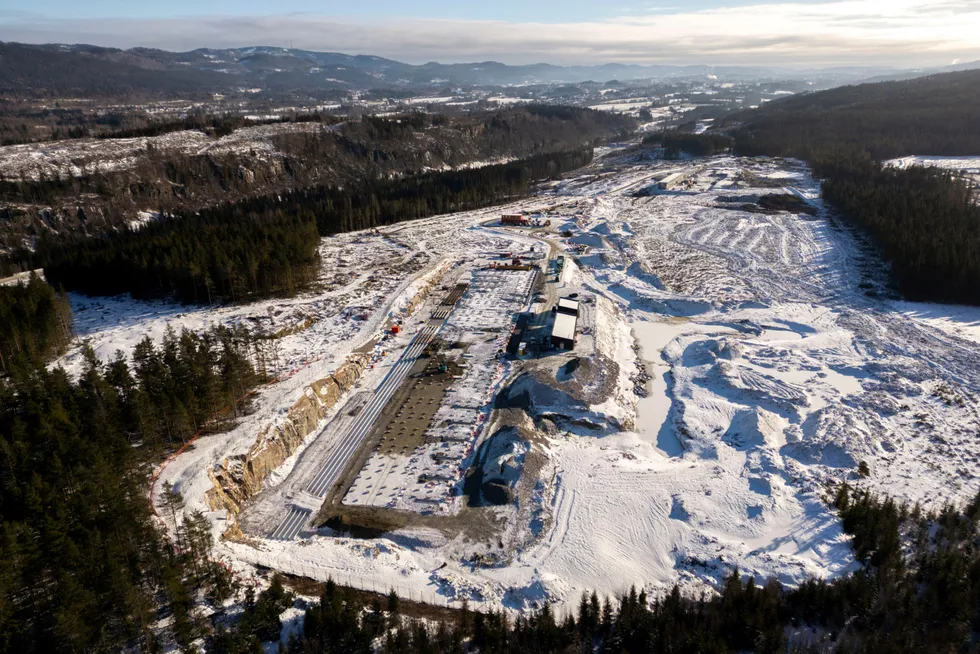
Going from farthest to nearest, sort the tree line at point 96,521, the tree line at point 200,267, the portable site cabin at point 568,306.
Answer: the tree line at point 200,267 < the portable site cabin at point 568,306 < the tree line at point 96,521

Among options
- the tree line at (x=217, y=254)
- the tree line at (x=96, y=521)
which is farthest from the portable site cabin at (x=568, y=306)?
the tree line at (x=96, y=521)

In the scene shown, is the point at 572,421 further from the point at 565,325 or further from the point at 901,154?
the point at 901,154

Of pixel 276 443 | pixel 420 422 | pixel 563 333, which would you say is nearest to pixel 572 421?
pixel 420 422

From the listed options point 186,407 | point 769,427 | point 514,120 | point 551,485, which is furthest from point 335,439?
point 514,120

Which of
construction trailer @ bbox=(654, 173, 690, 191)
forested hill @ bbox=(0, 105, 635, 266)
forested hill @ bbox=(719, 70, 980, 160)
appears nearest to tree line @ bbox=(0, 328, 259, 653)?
forested hill @ bbox=(0, 105, 635, 266)

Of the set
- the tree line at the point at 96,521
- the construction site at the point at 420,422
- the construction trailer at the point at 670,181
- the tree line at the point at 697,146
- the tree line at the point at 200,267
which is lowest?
the construction site at the point at 420,422

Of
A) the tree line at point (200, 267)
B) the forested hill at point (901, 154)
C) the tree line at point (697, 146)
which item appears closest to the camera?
the tree line at point (200, 267)

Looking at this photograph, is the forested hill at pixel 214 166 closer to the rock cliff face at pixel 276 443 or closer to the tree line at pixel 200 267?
Result: the tree line at pixel 200 267
